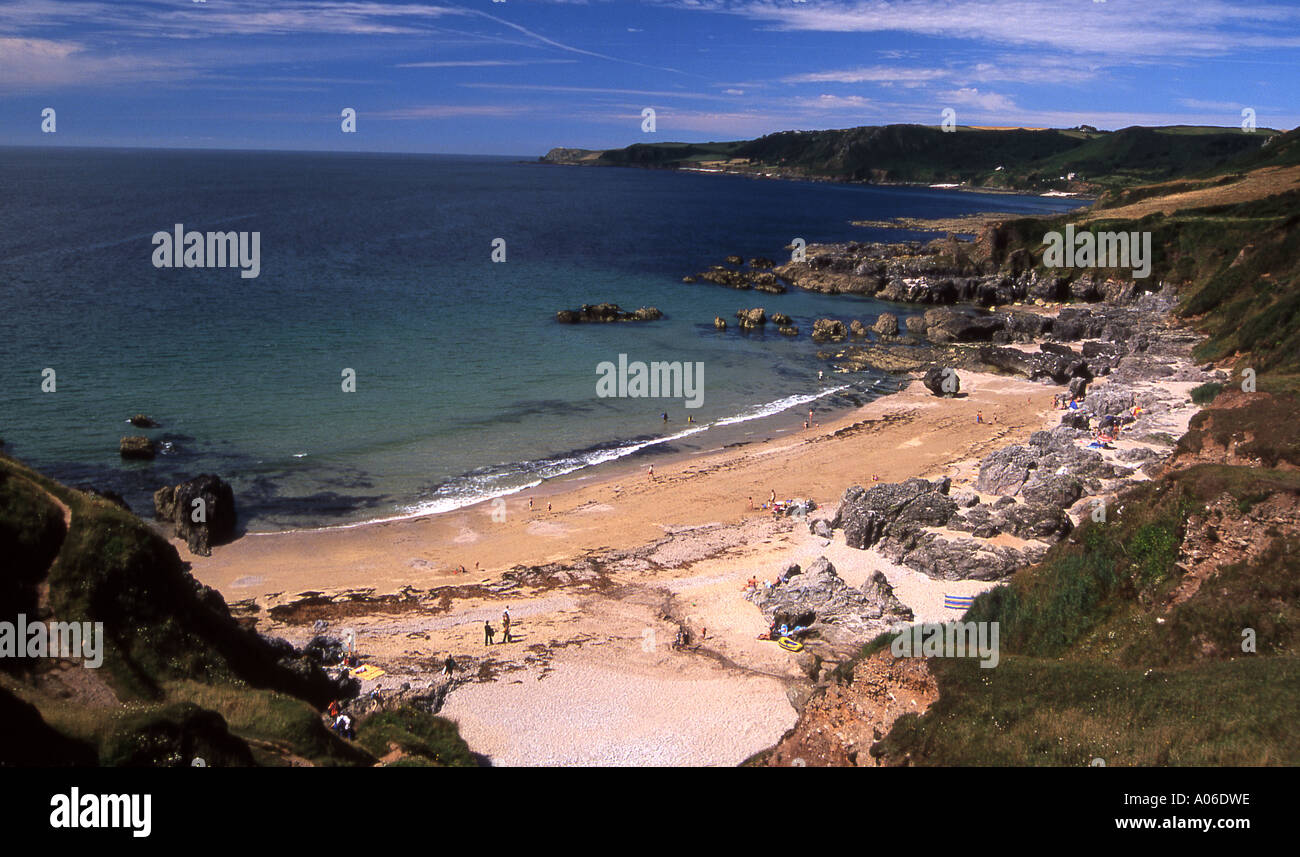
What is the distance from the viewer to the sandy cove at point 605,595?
1819cm

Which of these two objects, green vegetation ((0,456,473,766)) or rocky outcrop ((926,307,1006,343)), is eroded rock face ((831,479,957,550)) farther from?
rocky outcrop ((926,307,1006,343))

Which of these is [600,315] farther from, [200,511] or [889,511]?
[889,511]

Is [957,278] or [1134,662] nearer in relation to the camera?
[1134,662]

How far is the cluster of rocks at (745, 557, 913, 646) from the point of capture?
2180 cm

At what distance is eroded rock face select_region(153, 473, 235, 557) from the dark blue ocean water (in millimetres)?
1409

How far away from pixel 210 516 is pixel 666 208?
148304 millimetres

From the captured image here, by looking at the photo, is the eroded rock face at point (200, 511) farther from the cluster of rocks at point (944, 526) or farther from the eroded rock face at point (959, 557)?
the eroded rock face at point (959, 557)

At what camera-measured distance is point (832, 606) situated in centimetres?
2272

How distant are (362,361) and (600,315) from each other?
73.4ft

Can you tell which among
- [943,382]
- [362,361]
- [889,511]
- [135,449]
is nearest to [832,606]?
[889,511]

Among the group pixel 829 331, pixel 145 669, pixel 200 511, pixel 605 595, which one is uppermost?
pixel 829 331

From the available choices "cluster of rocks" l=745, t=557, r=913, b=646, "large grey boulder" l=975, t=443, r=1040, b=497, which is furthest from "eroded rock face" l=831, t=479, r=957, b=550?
"cluster of rocks" l=745, t=557, r=913, b=646
